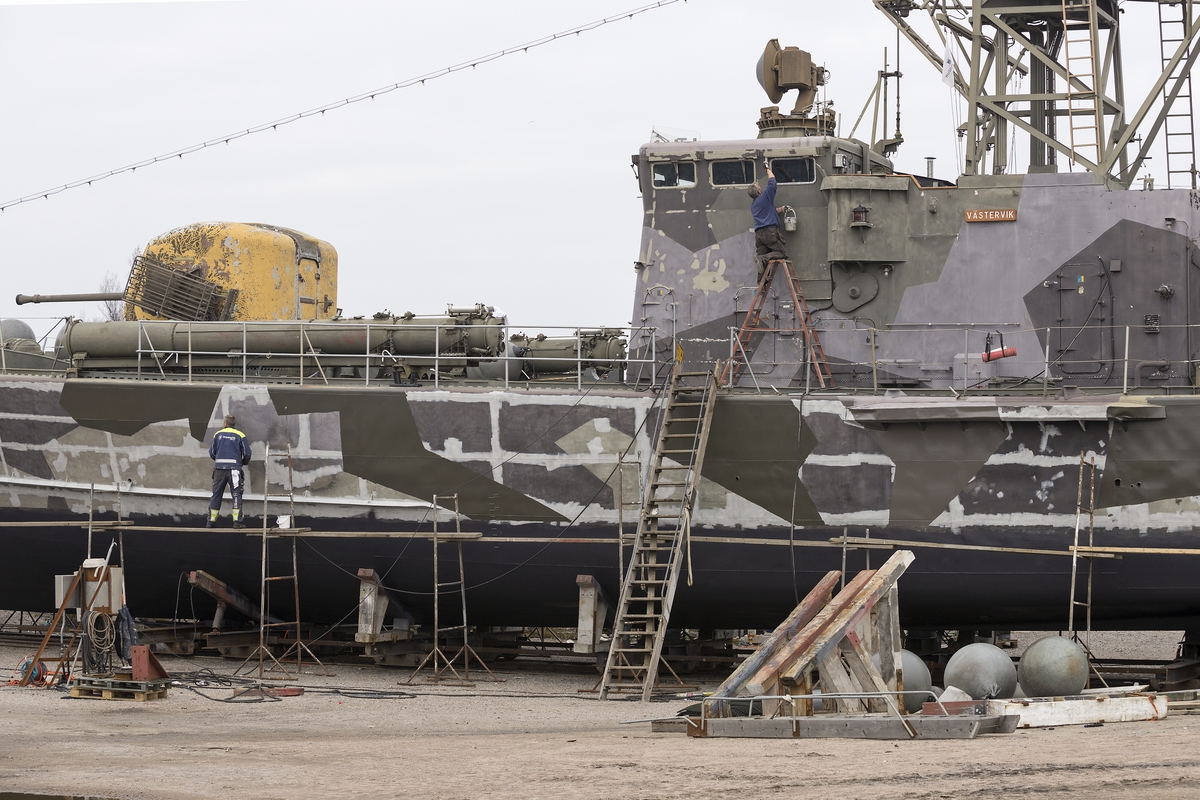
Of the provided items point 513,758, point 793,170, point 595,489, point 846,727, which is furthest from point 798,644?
point 793,170

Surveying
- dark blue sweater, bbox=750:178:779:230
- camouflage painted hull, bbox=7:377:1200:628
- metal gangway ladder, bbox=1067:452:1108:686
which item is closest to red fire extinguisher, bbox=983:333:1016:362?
camouflage painted hull, bbox=7:377:1200:628

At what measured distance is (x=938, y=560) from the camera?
1694 cm

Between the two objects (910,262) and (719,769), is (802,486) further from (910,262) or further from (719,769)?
(719,769)

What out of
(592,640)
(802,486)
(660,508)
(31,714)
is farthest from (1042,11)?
(31,714)

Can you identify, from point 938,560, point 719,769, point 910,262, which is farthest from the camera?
point 910,262

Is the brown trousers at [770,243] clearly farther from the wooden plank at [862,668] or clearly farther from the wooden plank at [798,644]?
the wooden plank at [862,668]

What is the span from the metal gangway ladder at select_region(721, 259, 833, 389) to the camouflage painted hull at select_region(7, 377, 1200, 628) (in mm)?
852

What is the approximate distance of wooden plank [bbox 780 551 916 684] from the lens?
484 inches

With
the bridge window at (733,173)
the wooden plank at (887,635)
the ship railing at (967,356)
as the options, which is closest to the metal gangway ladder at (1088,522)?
the ship railing at (967,356)

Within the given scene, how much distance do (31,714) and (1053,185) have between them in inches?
549

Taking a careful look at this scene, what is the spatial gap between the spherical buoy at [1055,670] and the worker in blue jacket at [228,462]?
10.4m

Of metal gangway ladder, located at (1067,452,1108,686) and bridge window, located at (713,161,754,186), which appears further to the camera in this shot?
bridge window, located at (713,161,754,186)

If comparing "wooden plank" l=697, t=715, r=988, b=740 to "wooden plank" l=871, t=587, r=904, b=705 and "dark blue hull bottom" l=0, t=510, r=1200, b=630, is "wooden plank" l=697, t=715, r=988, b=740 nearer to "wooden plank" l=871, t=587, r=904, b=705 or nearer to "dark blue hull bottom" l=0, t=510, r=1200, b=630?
"wooden plank" l=871, t=587, r=904, b=705

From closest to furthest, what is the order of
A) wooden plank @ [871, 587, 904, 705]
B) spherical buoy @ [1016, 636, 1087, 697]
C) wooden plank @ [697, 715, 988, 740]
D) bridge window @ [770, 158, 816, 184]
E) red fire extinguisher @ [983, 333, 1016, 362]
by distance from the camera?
wooden plank @ [697, 715, 988, 740] → wooden plank @ [871, 587, 904, 705] → spherical buoy @ [1016, 636, 1087, 697] → red fire extinguisher @ [983, 333, 1016, 362] → bridge window @ [770, 158, 816, 184]
